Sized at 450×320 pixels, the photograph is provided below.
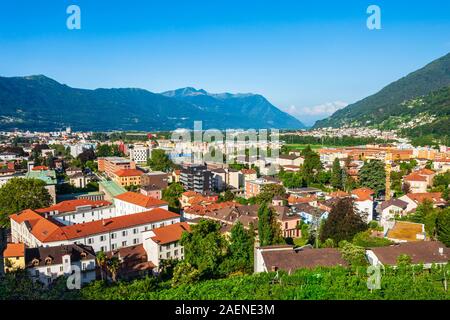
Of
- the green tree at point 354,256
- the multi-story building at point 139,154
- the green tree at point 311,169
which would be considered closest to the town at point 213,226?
the green tree at point 354,256

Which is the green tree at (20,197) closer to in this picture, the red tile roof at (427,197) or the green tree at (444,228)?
the green tree at (444,228)

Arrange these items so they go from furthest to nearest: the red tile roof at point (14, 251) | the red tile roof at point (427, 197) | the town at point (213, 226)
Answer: the red tile roof at point (427, 197) → the town at point (213, 226) → the red tile roof at point (14, 251)

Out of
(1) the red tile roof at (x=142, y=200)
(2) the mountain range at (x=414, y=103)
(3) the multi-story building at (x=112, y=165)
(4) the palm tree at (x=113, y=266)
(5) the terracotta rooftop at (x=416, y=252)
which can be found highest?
(2) the mountain range at (x=414, y=103)

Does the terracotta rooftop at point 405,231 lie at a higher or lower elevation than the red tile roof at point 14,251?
lower

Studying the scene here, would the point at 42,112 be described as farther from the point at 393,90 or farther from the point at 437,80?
the point at 437,80

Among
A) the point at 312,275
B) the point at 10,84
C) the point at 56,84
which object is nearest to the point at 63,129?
the point at 10,84

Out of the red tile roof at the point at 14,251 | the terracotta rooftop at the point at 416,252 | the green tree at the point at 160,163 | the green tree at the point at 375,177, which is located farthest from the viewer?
the green tree at the point at 160,163

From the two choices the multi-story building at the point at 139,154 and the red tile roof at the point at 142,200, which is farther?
the multi-story building at the point at 139,154

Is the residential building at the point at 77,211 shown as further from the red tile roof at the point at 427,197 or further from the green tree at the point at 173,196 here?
the red tile roof at the point at 427,197
